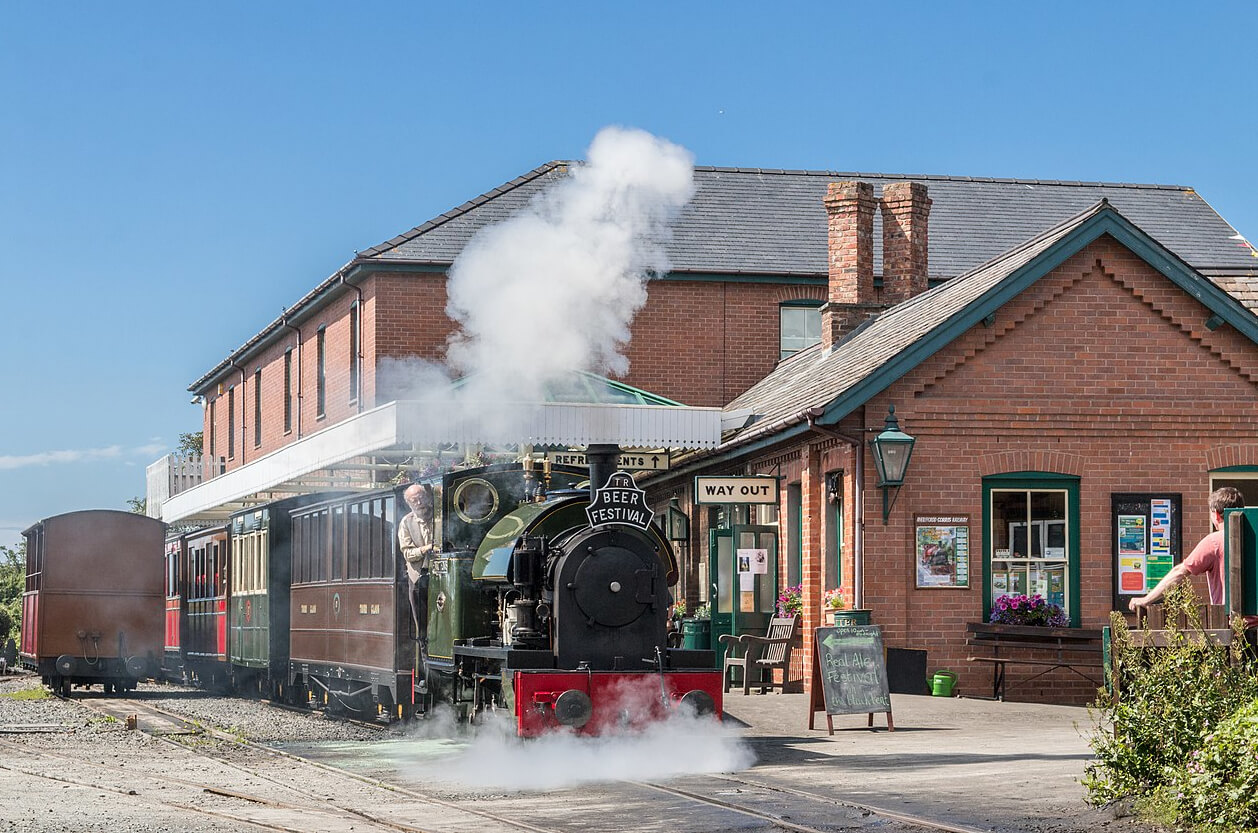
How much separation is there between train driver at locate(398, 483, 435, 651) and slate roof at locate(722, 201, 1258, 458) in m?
5.52

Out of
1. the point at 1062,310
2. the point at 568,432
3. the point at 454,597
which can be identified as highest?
the point at 1062,310

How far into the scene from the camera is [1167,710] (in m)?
9.34

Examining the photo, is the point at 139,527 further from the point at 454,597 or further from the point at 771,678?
the point at 454,597

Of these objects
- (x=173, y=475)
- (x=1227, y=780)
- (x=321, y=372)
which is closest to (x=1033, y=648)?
(x=1227, y=780)

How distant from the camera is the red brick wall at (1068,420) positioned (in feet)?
62.6

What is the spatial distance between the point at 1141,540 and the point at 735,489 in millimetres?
4671

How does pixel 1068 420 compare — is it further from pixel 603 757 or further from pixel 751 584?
pixel 603 757

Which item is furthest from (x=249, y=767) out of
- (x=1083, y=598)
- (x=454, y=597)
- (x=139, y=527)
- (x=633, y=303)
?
(x=633, y=303)

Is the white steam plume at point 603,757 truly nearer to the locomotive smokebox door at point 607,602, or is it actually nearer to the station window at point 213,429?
the locomotive smokebox door at point 607,602

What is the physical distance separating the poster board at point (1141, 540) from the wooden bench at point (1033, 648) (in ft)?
2.40

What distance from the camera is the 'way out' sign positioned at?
20797 millimetres

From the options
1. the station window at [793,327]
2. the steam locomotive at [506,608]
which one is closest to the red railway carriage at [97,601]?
the steam locomotive at [506,608]

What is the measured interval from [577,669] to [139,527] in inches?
592

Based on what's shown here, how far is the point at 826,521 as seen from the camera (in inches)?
800
